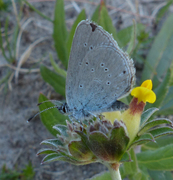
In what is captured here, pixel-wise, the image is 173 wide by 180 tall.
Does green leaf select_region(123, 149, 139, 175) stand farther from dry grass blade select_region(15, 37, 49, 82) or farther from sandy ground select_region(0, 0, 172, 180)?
dry grass blade select_region(15, 37, 49, 82)

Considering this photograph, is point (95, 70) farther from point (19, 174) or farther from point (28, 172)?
point (19, 174)

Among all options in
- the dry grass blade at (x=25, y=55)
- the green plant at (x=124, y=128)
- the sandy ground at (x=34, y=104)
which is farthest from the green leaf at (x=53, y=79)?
the dry grass blade at (x=25, y=55)

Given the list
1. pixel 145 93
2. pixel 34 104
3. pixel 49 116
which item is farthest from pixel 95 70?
pixel 34 104

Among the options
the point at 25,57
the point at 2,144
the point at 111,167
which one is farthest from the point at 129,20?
the point at 111,167

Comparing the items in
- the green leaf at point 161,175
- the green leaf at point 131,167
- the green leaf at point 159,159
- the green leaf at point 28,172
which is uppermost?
the green leaf at point 131,167

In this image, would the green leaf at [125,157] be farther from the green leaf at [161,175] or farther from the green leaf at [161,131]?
the green leaf at [161,175]
